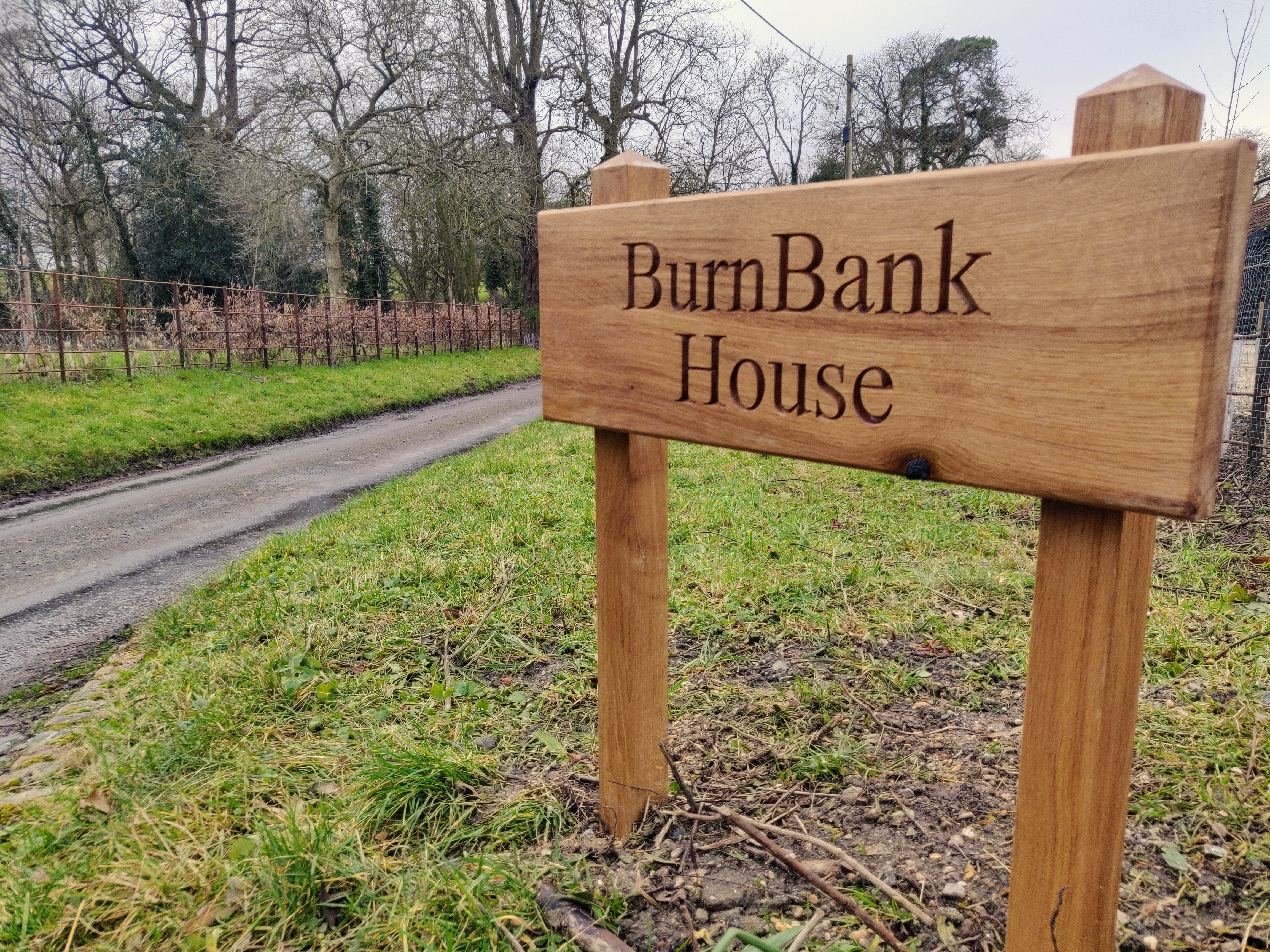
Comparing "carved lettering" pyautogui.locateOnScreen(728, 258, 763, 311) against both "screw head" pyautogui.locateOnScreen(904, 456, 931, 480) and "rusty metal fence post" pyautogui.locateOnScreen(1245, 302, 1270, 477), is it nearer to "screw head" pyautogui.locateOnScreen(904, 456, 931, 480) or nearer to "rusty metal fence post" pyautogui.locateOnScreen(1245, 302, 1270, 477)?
"screw head" pyautogui.locateOnScreen(904, 456, 931, 480)

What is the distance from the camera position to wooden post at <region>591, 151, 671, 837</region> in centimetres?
175

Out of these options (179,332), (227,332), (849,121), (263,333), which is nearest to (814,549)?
(179,332)

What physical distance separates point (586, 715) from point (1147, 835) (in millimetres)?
1472

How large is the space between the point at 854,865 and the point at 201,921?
4.46ft

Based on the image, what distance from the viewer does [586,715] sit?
7.82 ft

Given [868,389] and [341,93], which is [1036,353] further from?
[341,93]

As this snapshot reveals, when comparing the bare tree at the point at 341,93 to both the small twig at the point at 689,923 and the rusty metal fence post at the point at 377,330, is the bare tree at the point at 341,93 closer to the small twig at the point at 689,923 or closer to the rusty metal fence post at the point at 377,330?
the rusty metal fence post at the point at 377,330

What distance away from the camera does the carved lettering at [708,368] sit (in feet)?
4.70

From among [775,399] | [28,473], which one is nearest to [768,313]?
[775,399]

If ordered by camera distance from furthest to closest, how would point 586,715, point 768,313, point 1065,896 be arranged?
point 586,715 → point 768,313 → point 1065,896

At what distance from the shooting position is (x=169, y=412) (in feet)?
29.7

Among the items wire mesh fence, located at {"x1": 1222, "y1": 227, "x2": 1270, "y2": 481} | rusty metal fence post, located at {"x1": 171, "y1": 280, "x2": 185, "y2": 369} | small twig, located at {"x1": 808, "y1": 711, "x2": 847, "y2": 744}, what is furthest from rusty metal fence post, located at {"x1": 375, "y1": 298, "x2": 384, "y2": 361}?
small twig, located at {"x1": 808, "y1": 711, "x2": 847, "y2": 744}

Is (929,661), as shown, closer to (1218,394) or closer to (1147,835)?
(1147,835)

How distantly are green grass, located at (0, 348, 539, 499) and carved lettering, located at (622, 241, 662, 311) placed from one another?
712 cm
